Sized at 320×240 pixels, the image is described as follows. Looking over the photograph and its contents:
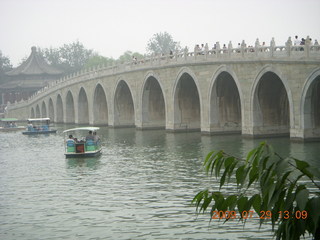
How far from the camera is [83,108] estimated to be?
57.2 metres

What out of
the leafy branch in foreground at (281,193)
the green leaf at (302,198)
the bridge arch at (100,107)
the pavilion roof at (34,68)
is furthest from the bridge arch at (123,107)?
the green leaf at (302,198)

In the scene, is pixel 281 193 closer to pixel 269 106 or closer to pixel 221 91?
pixel 269 106

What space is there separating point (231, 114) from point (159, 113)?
10123mm

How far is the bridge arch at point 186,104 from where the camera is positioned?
118 ft

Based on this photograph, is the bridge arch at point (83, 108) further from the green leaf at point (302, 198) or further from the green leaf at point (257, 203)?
the green leaf at point (302, 198)

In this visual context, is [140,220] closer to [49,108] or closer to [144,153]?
[144,153]

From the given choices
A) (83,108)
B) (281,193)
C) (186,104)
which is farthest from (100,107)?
(281,193)

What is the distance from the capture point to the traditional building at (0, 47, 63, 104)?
8319 centimetres

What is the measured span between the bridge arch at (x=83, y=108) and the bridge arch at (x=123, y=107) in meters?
10.9

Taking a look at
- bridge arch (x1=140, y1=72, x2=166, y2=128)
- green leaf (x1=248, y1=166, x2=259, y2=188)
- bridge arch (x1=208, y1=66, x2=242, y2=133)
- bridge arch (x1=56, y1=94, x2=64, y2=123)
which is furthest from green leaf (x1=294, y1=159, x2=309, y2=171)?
bridge arch (x1=56, y1=94, x2=64, y2=123)

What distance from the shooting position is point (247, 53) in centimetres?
2833

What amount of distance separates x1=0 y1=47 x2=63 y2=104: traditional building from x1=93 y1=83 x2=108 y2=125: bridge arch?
33539 millimetres

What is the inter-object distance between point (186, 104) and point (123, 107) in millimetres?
11522

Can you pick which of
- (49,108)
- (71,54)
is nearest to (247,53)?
(49,108)
